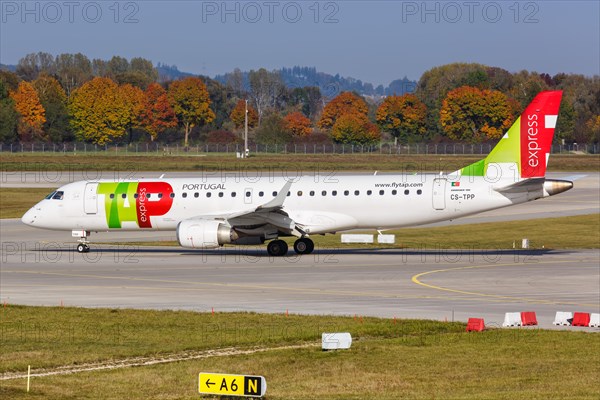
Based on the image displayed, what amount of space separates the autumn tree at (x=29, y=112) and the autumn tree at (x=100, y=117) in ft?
15.9

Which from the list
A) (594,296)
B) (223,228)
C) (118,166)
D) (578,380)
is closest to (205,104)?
(118,166)

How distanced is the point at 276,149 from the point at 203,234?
9600cm

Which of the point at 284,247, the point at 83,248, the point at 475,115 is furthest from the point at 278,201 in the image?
the point at 475,115

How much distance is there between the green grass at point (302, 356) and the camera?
18172 millimetres

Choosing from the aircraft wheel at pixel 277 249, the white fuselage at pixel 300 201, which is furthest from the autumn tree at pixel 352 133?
the aircraft wheel at pixel 277 249

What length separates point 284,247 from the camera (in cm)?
4303

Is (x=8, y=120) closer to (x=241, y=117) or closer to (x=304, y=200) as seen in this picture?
(x=241, y=117)

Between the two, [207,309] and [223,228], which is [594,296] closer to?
[207,309]

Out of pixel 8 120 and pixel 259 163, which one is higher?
pixel 8 120

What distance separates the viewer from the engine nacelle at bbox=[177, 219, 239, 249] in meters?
40.5

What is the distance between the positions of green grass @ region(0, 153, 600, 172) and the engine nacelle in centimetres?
5637

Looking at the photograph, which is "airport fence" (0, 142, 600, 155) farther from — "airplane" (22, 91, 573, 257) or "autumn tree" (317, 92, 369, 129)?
"airplane" (22, 91, 573, 257)

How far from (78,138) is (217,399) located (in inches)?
5483

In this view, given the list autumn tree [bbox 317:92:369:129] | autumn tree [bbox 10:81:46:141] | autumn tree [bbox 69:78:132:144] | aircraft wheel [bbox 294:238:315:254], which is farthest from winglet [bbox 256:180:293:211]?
autumn tree [bbox 317:92:369:129]
